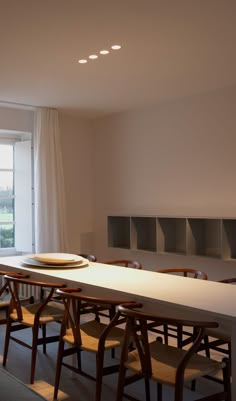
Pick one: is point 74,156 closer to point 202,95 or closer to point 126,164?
point 126,164

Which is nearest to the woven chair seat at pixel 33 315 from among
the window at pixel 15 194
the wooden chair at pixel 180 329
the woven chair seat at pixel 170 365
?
the wooden chair at pixel 180 329

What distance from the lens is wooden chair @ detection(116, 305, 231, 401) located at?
2.27 meters

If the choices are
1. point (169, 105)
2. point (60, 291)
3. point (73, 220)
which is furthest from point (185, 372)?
point (73, 220)

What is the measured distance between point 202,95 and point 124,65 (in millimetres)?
1366

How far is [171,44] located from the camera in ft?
11.7

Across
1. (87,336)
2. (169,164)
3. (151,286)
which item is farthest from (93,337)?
(169,164)

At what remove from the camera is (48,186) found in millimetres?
5824

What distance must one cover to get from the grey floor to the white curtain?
1964 mm

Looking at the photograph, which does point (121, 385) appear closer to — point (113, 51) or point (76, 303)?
point (76, 303)

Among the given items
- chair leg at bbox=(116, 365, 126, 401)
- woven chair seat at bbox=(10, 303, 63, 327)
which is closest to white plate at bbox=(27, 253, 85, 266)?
woven chair seat at bbox=(10, 303, 63, 327)

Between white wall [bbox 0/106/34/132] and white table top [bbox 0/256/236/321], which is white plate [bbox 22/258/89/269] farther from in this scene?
white wall [bbox 0/106/34/132]

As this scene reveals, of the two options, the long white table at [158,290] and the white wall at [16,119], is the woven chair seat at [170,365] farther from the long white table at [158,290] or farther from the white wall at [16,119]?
the white wall at [16,119]

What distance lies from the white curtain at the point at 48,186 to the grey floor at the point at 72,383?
196cm

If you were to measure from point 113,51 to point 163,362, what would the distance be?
7.95 ft
